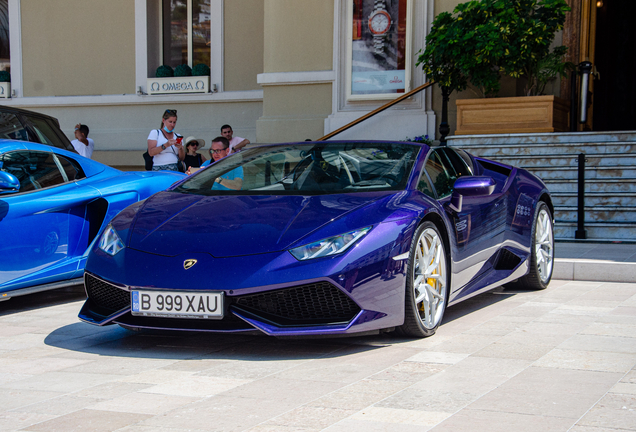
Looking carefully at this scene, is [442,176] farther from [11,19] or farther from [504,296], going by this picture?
[11,19]

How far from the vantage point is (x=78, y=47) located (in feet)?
53.1

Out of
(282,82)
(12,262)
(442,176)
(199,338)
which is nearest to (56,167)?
(12,262)

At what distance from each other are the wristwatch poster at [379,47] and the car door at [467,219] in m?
7.71

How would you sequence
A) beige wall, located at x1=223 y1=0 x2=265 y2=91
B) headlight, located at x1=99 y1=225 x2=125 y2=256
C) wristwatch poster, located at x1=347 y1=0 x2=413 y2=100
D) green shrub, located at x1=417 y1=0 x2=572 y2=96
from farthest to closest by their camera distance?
beige wall, located at x1=223 y1=0 x2=265 y2=91 < wristwatch poster, located at x1=347 y1=0 x2=413 y2=100 < green shrub, located at x1=417 y1=0 x2=572 y2=96 < headlight, located at x1=99 y1=225 x2=125 y2=256

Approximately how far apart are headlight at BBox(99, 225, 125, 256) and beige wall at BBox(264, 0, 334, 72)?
9.64 m

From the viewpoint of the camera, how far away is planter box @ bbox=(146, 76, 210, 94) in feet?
49.5

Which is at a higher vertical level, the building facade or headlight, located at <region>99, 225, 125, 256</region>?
the building facade

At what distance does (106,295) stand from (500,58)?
8219mm

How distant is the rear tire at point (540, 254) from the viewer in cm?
A: 614

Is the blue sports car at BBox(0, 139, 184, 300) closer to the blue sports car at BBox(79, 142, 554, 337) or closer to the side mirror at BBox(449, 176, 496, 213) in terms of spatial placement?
the blue sports car at BBox(79, 142, 554, 337)

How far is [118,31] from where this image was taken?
15898mm

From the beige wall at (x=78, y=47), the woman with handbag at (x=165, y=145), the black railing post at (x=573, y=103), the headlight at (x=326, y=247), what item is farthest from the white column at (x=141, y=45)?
the headlight at (x=326, y=247)

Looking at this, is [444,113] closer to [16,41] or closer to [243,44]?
[243,44]

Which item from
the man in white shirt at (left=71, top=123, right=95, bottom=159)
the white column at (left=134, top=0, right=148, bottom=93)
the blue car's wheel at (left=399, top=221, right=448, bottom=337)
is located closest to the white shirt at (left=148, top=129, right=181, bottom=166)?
the man in white shirt at (left=71, top=123, right=95, bottom=159)
